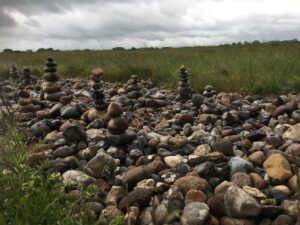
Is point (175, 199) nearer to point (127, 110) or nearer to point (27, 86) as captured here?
point (127, 110)

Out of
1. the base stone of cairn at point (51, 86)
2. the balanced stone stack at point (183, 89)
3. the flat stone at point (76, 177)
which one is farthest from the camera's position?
the base stone of cairn at point (51, 86)

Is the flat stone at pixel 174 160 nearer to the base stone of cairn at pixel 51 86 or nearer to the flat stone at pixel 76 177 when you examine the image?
the flat stone at pixel 76 177

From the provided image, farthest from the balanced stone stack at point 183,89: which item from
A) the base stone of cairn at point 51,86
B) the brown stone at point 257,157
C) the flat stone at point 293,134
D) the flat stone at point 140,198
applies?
the flat stone at point 140,198

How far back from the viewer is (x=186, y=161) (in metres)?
4.85

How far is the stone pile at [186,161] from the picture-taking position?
12.3 ft

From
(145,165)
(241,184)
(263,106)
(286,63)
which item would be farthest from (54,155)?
(286,63)

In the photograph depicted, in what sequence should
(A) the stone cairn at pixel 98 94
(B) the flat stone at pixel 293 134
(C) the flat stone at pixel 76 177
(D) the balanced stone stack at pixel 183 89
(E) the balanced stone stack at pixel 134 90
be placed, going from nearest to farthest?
(C) the flat stone at pixel 76 177, (B) the flat stone at pixel 293 134, (A) the stone cairn at pixel 98 94, (D) the balanced stone stack at pixel 183 89, (E) the balanced stone stack at pixel 134 90

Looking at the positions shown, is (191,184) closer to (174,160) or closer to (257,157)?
(174,160)

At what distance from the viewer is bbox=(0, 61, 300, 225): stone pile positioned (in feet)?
12.3

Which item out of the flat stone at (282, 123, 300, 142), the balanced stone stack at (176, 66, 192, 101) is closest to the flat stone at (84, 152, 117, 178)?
the flat stone at (282, 123, 300, 142)

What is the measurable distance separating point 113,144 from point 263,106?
267 centimetres

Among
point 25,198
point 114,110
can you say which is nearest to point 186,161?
point 114,110

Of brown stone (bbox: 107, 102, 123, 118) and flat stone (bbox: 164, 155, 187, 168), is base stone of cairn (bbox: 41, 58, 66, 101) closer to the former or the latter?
brown stone (bbox: 107, 102, 123, 118)

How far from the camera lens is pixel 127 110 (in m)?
8.02
